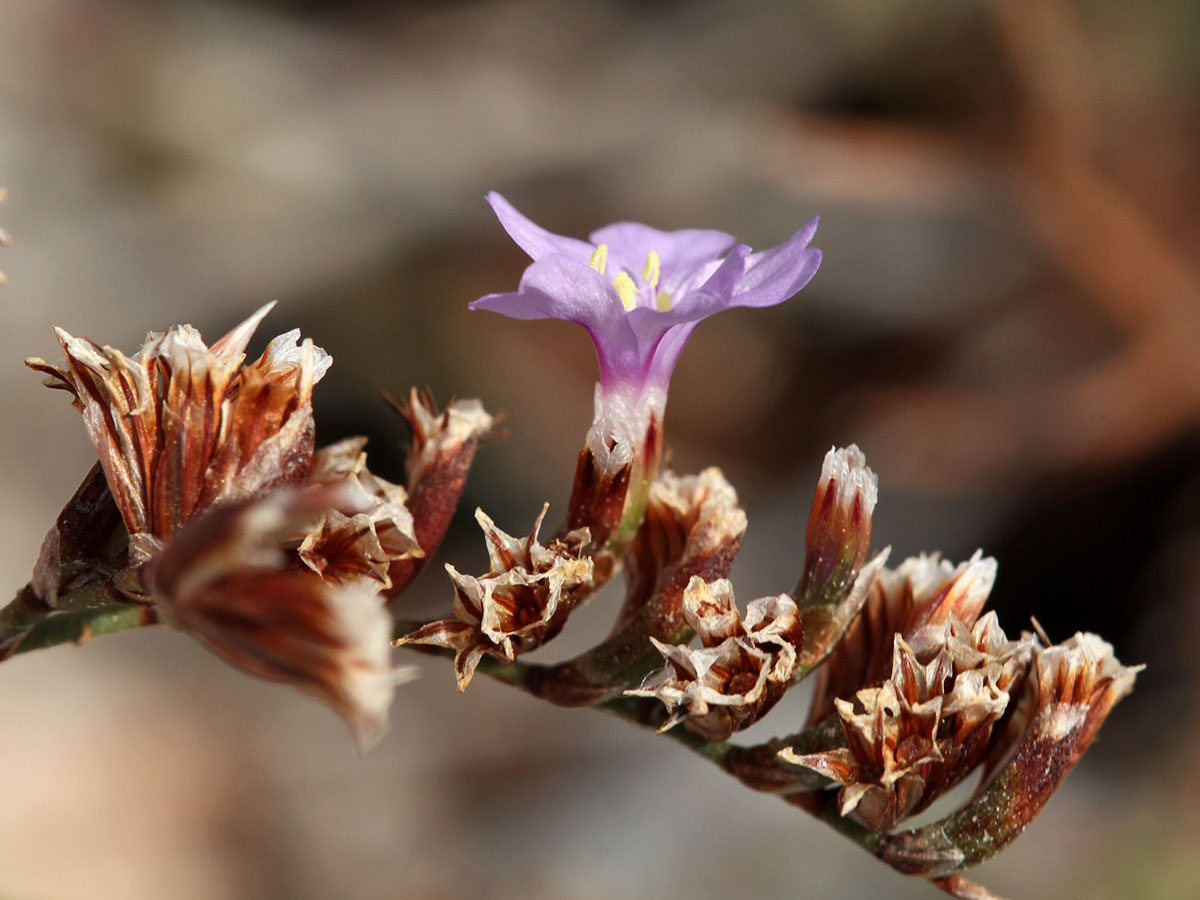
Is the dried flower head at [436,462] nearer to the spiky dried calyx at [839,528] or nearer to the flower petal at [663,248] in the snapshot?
the flower petal at [663,248]

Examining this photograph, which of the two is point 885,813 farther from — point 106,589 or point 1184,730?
point 1184,730

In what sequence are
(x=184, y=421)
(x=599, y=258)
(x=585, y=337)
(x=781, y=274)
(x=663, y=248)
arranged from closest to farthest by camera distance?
(x=184, y=421)
(x=781, y=274)
(x=599, y=258)
(x=663, y=248)
(x=585, y=337)

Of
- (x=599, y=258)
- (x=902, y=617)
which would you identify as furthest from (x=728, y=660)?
(x=599, y=258)

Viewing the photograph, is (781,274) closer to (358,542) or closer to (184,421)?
(358,542)

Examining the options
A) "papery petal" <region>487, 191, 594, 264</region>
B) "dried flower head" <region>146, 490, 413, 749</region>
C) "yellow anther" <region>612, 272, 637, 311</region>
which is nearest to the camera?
"dried flower head" <region>146, 490, 413, 749</region>

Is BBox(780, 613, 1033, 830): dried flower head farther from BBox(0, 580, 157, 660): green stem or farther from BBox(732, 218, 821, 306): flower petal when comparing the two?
BBox(0, 580, 157, 660): green stem

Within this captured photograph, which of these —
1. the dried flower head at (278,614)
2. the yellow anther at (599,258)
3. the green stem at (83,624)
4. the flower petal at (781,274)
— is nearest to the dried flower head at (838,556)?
the flower petal at (781,274)

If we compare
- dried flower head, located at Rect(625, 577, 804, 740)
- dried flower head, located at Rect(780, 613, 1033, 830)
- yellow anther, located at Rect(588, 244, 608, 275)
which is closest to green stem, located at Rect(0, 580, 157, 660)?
dried flower head, located at Rect(625, 577, 804, 740)
